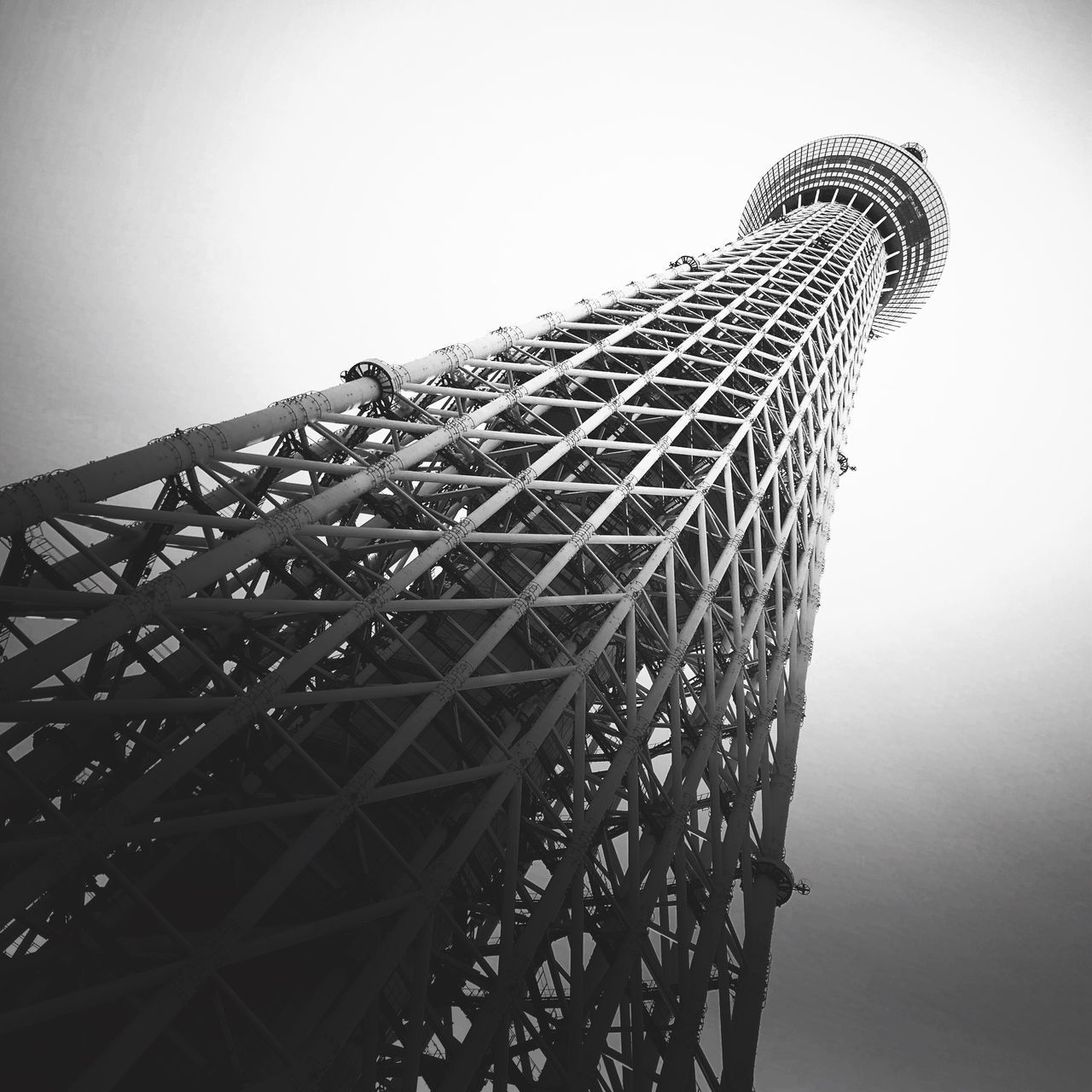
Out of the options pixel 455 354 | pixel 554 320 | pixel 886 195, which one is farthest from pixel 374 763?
pixel 886 195

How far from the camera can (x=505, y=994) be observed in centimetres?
1100

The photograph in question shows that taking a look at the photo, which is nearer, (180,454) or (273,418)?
(180,454)

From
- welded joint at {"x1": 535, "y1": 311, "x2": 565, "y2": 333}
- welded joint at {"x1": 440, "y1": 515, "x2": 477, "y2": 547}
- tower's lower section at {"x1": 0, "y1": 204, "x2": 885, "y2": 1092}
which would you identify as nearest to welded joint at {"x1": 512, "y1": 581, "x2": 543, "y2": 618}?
tower's lower section at {"x1": 0, "y1": 204, "x2": 885, "y2": 1092}

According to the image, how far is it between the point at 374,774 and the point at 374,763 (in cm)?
22

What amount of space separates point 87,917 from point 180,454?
629 cm

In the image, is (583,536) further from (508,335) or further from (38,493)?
(38,493)

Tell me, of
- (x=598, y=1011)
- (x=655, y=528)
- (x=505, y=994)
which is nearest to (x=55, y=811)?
(x=505, y=994)

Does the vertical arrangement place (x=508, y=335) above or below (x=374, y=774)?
above

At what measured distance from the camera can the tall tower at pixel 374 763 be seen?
918 centimetres

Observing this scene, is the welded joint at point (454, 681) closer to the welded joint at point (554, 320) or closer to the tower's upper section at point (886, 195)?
the welded joint at point (554, 320)

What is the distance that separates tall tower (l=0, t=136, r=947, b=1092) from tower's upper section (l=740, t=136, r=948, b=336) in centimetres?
5521

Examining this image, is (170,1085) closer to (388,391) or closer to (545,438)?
(388,391)

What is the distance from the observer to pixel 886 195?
226ft

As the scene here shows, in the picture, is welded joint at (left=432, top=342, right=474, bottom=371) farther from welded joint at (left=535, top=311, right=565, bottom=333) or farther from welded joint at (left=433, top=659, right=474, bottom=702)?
welded joint at (left=433, top=659, right=474, bottom=702)
